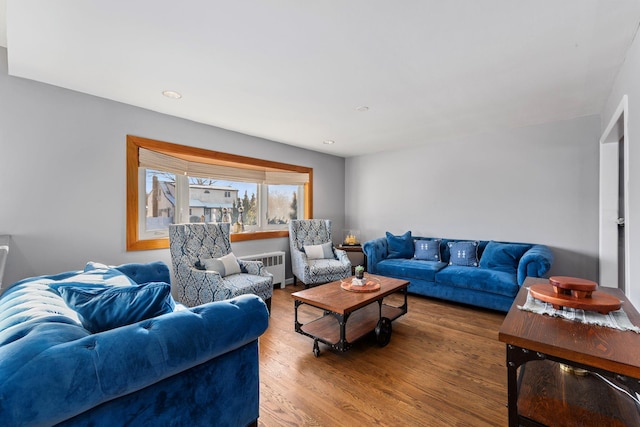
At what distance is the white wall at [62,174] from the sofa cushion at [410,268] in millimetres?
2994

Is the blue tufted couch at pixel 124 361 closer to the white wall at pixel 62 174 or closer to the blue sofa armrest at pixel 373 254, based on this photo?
the white wall at pixel 62 174

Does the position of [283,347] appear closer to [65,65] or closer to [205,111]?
[205,111]

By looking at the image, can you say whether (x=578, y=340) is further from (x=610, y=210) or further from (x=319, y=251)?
(x=319, y=251)

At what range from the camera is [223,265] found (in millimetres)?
3209

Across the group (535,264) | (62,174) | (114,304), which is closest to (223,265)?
(62,174)

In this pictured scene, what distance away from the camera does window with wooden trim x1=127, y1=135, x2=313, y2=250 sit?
3.15m

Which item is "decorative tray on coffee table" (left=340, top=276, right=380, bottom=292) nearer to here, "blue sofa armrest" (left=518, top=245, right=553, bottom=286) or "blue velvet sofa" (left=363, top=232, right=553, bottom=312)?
"blue velvet sofa" (left=363, top=232, right=553, bottom=312)

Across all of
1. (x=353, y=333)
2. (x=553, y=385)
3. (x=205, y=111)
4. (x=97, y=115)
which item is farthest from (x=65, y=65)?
(x=553, y=385)

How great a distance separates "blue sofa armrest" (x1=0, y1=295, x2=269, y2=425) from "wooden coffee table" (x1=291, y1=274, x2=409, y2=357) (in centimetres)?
115

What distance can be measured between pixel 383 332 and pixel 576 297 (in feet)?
4.85

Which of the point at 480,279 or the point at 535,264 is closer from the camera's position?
the point at 535,264

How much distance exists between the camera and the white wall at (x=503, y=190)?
339cm

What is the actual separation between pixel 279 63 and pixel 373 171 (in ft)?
11.6

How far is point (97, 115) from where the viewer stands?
281 centimetres
